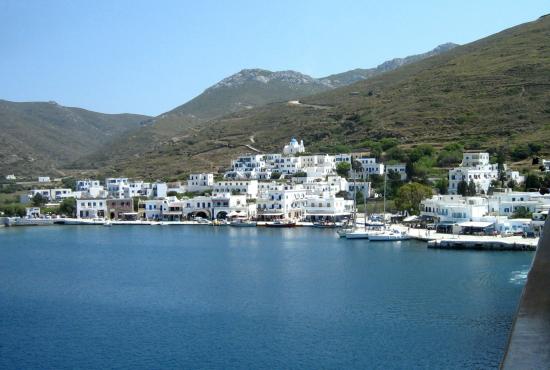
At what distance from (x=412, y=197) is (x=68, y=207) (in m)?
Result: 24.6

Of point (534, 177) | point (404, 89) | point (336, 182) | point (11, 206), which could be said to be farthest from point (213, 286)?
point (404, 89)

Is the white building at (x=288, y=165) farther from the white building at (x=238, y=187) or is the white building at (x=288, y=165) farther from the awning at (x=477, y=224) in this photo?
the awning at (x=477, y=224)

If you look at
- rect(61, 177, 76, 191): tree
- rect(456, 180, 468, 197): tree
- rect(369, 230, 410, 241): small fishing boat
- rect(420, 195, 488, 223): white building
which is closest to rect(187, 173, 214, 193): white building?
rect(61, 177, 76, 191): tree

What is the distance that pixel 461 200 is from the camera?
42.9 meters

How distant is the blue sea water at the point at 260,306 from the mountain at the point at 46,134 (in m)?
74.6

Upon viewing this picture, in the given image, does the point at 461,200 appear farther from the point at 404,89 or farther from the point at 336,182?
the point at 404,89

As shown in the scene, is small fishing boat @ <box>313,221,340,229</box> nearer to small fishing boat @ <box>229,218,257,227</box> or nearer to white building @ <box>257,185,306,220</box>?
white building @ <box>257,185,306,220</box>

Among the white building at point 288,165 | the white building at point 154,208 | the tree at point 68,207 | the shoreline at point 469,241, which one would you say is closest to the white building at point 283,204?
the white building at point 154,208

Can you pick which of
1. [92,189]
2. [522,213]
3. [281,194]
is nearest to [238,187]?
[281,194]

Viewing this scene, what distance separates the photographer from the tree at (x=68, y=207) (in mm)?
57906

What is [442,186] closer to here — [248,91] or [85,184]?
[85,184]

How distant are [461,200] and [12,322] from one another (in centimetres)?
2680

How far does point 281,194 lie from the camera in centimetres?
5116

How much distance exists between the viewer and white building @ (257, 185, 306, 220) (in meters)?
51.2
